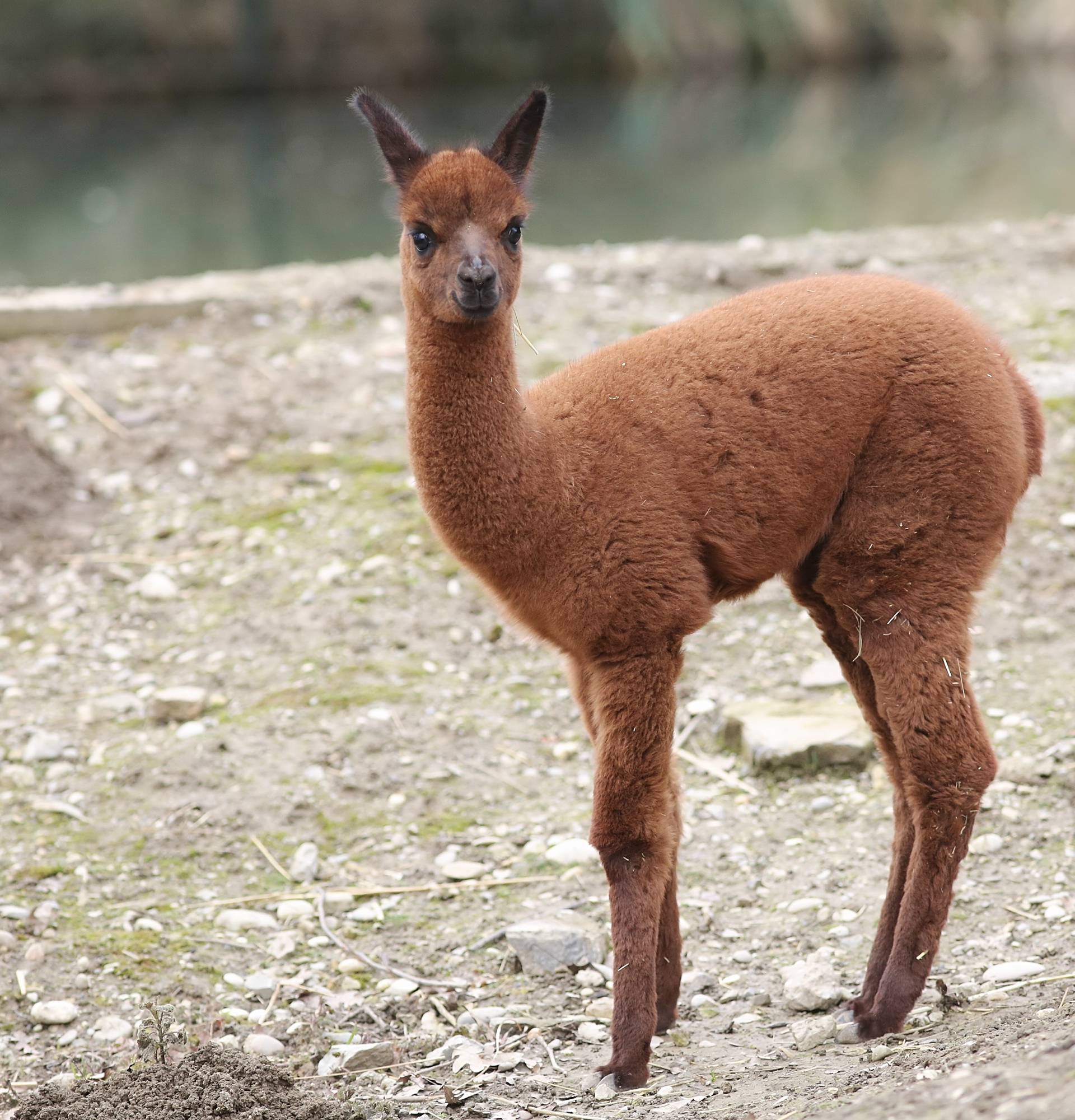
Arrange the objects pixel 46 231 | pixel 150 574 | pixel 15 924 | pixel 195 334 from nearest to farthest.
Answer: pixel 15 924
pixel 150 574
pixel 195 334
pixel 46 231

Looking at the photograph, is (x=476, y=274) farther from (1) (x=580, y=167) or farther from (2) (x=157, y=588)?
(1) (x=580, y=167)

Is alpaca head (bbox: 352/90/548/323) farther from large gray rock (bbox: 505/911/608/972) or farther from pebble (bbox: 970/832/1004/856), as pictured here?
pebble (bbox: 970/832/1004/856)

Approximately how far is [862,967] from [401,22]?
35.2 metres

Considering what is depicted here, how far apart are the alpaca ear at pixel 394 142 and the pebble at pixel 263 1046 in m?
2.50

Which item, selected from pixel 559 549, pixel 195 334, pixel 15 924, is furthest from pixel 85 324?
pixel 559 549

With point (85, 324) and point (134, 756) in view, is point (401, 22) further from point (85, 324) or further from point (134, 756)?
point (134, 756)

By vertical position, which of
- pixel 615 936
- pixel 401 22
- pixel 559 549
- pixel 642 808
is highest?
pixel 401 22

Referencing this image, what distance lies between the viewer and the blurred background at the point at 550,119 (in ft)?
57.7

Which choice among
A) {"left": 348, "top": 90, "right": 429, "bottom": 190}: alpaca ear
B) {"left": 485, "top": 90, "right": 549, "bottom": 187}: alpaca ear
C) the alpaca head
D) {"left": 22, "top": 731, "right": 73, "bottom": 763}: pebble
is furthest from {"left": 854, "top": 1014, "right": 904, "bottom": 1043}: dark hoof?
{"left": 22, "top": 731, "right": 73, "bottom": 763}: pebble

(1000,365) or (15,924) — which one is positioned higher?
(1000,365)

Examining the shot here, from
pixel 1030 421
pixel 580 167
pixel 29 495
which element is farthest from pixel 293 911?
pixel 580 167

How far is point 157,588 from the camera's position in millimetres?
7051

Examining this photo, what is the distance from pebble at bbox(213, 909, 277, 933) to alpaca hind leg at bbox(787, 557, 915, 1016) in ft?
6.47

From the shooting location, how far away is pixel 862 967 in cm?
469
